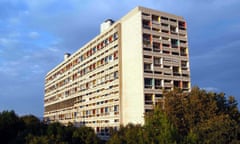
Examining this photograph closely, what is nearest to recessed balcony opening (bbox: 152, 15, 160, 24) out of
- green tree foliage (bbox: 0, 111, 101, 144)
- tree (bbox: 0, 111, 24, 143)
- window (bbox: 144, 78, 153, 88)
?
window (bbox: 144, 78, 153, 88)

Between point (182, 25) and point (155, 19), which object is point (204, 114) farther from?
point (182, 25)

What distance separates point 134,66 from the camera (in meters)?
46.2

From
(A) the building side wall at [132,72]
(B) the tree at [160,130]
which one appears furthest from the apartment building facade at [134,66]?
(B) the tree at [160,130]

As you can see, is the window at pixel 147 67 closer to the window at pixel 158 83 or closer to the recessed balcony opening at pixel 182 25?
the window at pixel 158 83

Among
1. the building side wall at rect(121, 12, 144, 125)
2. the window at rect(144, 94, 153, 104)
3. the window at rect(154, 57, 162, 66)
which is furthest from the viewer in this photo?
the window at rect(154, 57, 162, 66)

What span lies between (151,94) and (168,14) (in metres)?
15.3

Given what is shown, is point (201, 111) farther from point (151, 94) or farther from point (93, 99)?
point (93, 99)

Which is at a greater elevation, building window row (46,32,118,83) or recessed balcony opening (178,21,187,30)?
recessed balcony opening (178,21,187,30)

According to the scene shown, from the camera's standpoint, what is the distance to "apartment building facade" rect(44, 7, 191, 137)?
44.8 m

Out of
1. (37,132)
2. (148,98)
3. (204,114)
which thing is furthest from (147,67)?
(37,132)

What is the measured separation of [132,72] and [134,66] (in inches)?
42.9

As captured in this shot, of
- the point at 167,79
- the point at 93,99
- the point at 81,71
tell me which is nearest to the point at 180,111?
the point at 167,79

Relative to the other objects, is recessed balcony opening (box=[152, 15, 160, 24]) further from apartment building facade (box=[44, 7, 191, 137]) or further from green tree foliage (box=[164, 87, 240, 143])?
green tree foliage (box=[164, 87, 240, 143])

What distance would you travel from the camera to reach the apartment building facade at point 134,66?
1763 inches
